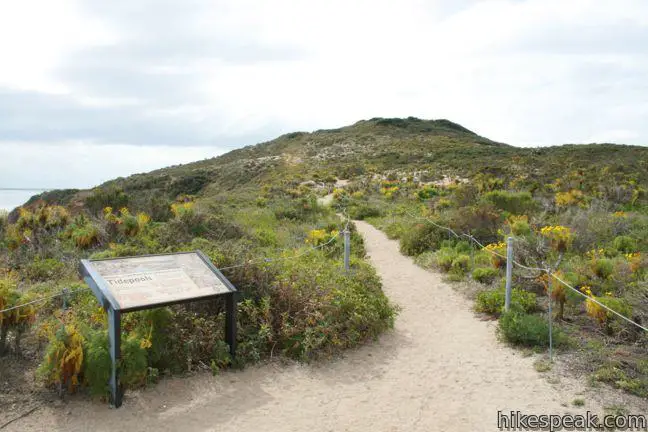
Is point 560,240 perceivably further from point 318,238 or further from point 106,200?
point 106,200

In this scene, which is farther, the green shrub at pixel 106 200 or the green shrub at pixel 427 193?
the green shrub at pixel 427 193

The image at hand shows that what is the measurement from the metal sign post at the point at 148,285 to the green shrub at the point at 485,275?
17.4 feet

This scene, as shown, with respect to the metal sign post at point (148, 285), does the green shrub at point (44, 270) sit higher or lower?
lower

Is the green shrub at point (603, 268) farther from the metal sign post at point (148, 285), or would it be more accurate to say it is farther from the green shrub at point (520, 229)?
the metal sign post at point (148, 285)

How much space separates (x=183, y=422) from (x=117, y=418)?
2.03 ft

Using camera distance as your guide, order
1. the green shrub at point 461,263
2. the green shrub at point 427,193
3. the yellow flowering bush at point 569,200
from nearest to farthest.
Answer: the green shrub at point 461,263
the yellow flowering bush at point 569,200
the green shrub at point 427,193

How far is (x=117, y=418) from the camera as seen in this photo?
4750 millimetres

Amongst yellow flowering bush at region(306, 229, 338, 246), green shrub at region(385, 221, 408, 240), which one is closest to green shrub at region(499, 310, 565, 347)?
yellow flowering bush at region(306, 229, 338, 246)

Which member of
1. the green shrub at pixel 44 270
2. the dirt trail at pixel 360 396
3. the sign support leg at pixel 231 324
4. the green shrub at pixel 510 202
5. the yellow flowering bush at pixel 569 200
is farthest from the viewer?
the yellow flowering bush at pixel 569 200

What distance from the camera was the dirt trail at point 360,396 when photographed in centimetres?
471

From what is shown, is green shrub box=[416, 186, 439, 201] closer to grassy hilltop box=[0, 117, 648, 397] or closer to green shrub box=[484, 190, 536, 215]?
grassy hilltop box=[0, 117, 648, 397]

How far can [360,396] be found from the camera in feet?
17.5

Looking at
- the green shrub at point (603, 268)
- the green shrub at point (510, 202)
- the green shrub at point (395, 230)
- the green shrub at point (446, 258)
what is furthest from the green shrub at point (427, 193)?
the green shrub at point (603, 268)

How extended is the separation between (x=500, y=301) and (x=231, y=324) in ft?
14.0
